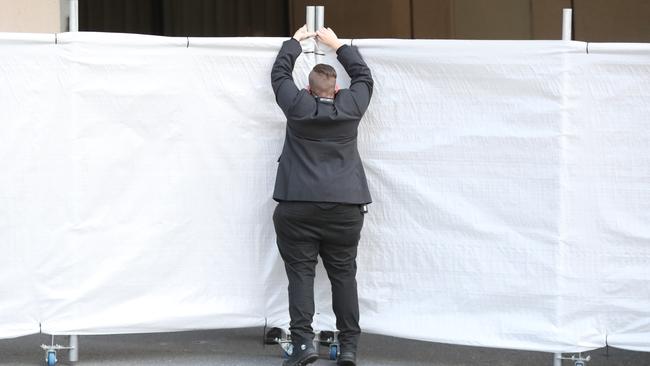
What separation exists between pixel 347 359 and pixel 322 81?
1.58 metres

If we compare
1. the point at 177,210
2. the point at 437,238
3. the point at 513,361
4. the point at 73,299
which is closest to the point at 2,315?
the point at 73,299

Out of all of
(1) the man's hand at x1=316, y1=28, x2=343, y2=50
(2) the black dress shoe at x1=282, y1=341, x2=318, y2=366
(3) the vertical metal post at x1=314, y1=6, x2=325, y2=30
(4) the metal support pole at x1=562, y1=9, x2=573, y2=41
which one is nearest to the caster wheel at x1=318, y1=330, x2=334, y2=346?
(2) the black dress shoe at x1=282, y1=341, x2=318, y2=366

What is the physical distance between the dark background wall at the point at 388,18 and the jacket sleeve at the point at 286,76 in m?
5.20

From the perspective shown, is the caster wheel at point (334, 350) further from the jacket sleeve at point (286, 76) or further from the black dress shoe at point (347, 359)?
the jacket sleeve at point (286, 76)

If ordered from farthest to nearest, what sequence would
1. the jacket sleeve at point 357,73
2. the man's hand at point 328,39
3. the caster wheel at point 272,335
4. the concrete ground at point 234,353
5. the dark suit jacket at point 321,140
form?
the caster wheel at point 272,335 < the concrete ground at point 234,353 < the man's hand at point 328,39 < the jacket sleeve at point 357,73 < the dark suit jacket at point 321,140

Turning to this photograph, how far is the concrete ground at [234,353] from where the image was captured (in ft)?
19.6

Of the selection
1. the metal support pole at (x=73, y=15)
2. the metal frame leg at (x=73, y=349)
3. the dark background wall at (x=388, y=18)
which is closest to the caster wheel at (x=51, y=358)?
the metal frame leg at (x=73, y=349)

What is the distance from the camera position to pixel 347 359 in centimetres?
561

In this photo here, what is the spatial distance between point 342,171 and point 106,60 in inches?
58.9

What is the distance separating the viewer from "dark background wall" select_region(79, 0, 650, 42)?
1005 cm

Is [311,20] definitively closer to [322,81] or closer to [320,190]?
[322,81]

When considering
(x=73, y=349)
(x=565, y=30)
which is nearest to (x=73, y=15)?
(x=73, y=349)

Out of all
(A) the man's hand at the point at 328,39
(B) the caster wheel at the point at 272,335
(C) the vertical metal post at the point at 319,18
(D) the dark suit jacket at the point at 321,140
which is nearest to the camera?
(D) the dark suit jacket at the point at 321,140

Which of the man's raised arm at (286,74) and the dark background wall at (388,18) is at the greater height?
the dark background wall at (388,18)
